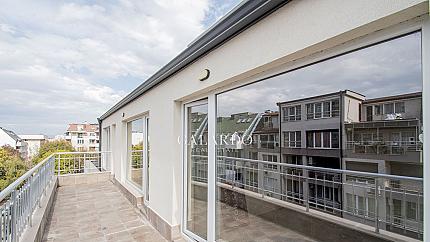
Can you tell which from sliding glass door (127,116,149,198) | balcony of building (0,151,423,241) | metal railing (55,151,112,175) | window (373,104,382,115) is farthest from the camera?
metal railing (55,151,112,175)

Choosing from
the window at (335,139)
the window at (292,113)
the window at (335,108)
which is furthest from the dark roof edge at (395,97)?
the window at (292,113)

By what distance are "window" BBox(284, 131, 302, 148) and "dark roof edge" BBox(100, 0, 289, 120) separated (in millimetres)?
1130

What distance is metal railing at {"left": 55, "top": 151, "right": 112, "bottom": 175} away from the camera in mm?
10094

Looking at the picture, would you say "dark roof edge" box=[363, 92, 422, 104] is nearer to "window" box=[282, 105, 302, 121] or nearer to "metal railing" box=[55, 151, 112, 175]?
"window" box=[282, 105, 302, 121]

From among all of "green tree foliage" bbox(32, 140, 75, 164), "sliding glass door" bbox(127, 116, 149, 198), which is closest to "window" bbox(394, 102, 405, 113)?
"sliding glass door" bbox(127, 116, 149, 198)

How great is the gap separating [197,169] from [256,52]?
2.27m

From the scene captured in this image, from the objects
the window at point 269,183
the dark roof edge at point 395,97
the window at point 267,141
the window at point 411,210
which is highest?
the dark roof edge at point 395,97

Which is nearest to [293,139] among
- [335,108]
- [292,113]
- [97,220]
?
[292,113]

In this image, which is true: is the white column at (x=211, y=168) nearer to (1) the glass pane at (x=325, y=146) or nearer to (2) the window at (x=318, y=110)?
(1) the glass pane at (x=325, y=146)

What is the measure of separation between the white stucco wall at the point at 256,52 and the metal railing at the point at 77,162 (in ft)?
22.9

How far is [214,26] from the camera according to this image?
2.76 metres

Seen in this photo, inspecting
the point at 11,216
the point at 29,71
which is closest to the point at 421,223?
the point at 11,216

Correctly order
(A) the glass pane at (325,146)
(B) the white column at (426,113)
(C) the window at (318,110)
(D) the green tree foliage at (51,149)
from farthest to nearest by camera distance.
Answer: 1. (D) the green tree foliage at (51,149)
2. (C) the window at (318,110)
3. (A) the glass pane at (325,146)
4. (B) the white column at (426,113)

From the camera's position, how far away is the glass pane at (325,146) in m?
1.51
